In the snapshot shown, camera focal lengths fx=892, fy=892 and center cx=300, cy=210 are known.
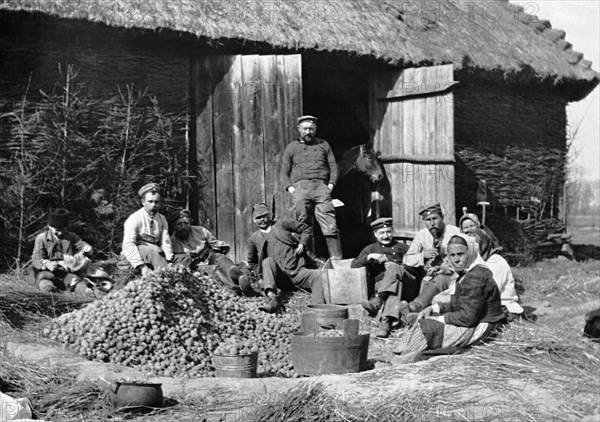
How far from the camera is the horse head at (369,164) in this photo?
11516 mm

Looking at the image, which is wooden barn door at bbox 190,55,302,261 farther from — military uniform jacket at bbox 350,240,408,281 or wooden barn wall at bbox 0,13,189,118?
military uniform jacket at bbox 350,240,408,281

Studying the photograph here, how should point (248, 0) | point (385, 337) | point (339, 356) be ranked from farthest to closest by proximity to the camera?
point (248, 0) → point (385, 337) → point (339, 356)

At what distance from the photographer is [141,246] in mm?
8758

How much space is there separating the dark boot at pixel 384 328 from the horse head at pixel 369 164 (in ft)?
11.7

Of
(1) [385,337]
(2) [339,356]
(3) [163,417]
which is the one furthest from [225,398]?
(1) [385,337]

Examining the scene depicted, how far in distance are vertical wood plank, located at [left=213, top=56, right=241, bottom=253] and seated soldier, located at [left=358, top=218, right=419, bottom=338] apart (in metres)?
1.85

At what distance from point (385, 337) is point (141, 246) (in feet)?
8.40

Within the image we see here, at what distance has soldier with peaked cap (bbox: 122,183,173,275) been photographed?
341 inches

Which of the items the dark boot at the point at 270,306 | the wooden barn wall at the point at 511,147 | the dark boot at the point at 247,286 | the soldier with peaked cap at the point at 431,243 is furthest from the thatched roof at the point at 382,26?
the dark boot at the point at 270,306

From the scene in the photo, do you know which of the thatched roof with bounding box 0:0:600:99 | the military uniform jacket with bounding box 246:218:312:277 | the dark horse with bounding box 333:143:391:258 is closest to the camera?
the military uniform jacket with bounding box 246:218:312:277

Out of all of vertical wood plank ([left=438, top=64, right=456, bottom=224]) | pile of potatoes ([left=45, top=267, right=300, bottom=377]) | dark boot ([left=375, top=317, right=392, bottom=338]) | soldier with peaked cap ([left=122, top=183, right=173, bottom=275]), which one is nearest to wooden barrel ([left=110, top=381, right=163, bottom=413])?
pile of potatoes ([left=45, top=267, right=300, bottom=377])

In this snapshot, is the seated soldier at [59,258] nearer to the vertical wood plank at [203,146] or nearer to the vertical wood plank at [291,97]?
the vertical wood plank at [203,146]

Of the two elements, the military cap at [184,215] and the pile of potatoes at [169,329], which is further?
the military cap at [184,215]

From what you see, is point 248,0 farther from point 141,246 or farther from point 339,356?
point 339,356
